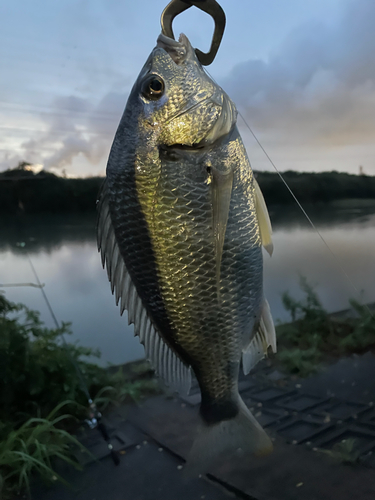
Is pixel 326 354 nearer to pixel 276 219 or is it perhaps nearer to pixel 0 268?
pixel 276 219

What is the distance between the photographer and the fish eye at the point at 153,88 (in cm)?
48

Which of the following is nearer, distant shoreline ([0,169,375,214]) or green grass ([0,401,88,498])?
distant shoreline ([0,169,375,214])

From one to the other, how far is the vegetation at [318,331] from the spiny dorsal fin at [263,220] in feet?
4.31

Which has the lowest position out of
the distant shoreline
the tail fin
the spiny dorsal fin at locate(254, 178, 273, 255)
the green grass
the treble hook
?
the green grass

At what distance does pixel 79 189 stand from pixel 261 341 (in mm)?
656

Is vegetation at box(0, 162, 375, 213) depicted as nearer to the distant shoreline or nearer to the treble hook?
the distant shoreline

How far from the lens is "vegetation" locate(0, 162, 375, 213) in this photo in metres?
0.96

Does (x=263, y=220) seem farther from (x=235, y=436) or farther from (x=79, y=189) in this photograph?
(x=79, y=189)

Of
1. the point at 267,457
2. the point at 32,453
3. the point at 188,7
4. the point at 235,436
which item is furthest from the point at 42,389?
the point at 188,7

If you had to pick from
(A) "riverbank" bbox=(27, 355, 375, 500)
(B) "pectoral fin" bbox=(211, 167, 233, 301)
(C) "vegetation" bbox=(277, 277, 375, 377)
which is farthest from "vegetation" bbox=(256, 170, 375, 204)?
(A) "riverbank" bbox=(27, 355, 375, 500)

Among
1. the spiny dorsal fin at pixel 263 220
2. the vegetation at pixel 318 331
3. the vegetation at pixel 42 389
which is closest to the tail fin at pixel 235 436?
the spiny dorsal fin at pixel 263 220

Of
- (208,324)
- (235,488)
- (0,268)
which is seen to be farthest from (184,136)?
(0,268)

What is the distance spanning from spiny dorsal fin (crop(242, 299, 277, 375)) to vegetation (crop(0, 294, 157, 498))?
980 mm

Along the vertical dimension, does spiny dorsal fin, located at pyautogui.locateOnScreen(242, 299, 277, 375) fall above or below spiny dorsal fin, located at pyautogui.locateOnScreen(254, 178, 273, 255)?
below
